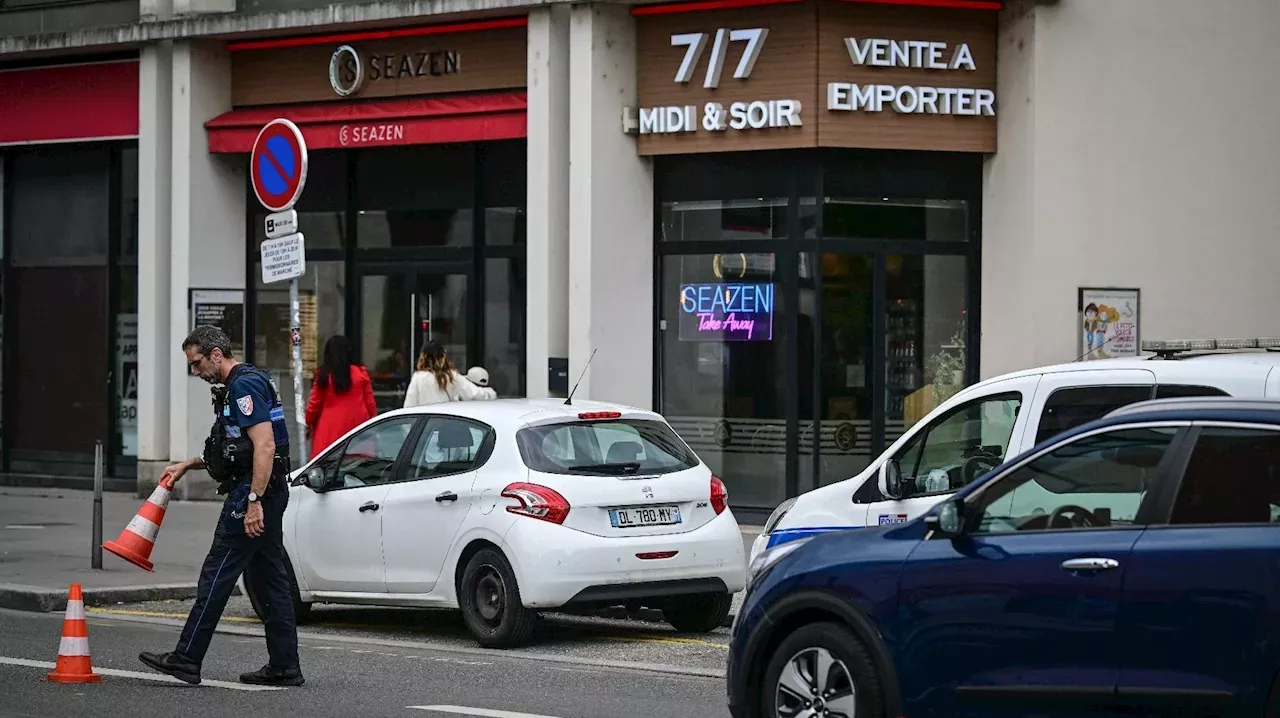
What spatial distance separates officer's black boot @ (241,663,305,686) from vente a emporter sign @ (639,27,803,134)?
970 centimetres

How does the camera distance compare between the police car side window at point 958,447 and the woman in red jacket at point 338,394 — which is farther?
the woman in red jacket at point 338,394

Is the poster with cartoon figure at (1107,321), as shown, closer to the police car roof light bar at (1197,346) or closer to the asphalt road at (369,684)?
the asphalt road at (369,684)

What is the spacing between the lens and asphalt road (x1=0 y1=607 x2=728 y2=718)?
9289 millimetres

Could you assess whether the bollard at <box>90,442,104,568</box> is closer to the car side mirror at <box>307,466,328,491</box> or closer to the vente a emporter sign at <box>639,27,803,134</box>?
the car side mirror at <box>307,466,328,491</box>

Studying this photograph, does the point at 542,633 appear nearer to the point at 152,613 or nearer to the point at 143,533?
the point at 143,533

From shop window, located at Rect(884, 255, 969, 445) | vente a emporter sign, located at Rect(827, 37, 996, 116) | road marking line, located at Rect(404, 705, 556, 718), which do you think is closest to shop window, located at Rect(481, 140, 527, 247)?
vente a emporter sign, located at Rect(827, 37, 996, 116)

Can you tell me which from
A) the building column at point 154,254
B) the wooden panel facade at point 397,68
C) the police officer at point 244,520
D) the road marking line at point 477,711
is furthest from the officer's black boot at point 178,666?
the building column at point 154,254

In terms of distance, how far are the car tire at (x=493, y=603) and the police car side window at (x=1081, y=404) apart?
358cm

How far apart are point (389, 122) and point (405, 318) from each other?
217cm

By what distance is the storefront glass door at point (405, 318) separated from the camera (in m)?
21.0

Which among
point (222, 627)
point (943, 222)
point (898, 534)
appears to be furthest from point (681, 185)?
point (898, 534)

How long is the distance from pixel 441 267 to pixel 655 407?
297cm

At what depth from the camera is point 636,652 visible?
1162cm

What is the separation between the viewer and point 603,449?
12156 mm
